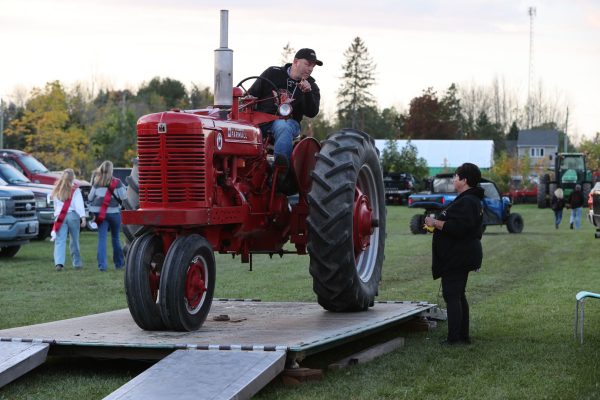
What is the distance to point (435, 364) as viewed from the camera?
28.9 ft

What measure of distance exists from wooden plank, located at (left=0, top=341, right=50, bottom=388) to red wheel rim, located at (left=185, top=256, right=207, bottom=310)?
4.27ft

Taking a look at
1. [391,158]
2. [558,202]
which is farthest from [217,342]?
[391,158]

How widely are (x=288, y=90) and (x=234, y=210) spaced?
5.78 feet

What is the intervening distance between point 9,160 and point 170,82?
63.5 meters

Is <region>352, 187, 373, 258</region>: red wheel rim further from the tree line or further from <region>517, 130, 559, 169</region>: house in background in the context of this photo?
<region>517, 130, 559, 169</region>: house in background

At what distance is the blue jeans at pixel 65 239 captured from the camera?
62.6 ft

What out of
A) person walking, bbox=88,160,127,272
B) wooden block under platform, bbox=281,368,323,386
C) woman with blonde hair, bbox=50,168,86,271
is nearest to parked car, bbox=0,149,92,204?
woman with blonde hair, bbox=50,168,86,271

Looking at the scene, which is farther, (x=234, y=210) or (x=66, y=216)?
(x=66, y=216)

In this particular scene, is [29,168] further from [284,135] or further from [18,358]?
[18,358]

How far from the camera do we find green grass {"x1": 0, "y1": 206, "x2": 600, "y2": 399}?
7711 mm

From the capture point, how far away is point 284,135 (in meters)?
10.2

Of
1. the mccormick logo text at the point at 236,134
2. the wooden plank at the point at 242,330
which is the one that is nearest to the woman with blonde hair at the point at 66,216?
the wooden plank at the point at 242,330

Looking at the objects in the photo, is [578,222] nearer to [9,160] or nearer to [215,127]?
[9,160]

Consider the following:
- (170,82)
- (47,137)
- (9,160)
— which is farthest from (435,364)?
(170,82)
